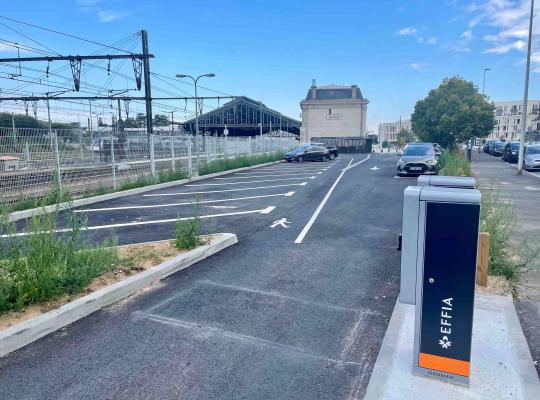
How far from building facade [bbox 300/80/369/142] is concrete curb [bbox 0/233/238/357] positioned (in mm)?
69500

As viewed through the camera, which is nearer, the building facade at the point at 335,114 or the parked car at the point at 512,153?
the parked car at the point at 512,153

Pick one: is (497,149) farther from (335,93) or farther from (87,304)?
(87,304)

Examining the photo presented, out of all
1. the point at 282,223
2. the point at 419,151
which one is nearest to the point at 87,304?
the point at 282,223

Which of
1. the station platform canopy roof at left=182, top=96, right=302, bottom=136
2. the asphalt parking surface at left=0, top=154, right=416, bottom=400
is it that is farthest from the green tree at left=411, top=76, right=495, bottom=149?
the station platform canopy roof at left=182, top=96, right=302, bottom=136

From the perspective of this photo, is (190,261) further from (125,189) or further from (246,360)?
(125,189)

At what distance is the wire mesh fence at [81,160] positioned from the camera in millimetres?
10523

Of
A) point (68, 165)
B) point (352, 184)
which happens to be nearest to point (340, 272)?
point (68, 165)

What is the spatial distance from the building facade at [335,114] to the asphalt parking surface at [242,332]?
6815 cm

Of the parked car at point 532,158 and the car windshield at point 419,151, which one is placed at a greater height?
the car windshield at point 419,151

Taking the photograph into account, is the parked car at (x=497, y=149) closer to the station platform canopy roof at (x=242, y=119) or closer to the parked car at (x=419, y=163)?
the parked car at (x=419, y=163)

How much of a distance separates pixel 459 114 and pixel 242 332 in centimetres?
3612

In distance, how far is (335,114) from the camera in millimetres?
74500

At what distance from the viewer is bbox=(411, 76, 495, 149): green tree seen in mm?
35219

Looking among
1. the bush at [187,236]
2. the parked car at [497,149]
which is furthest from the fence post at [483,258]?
the parked car at [497,149]
